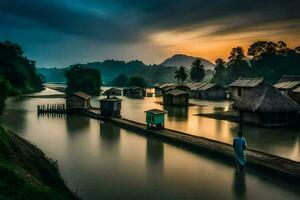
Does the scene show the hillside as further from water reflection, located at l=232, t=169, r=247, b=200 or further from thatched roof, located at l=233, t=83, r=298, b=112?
water reflection, located at l=232, t=169, r=247, b=200

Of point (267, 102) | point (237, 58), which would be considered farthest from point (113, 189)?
point (237, 58)

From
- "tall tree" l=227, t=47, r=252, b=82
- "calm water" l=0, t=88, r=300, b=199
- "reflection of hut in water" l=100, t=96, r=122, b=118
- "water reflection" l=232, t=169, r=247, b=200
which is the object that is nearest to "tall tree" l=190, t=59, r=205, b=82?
"tall tree" l=227, t=47, r=252, b=82

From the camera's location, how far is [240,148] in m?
17.1

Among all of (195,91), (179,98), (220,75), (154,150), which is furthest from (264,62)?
(154,150)

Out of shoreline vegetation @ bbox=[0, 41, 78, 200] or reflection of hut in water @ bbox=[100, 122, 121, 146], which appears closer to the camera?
shoreline vegetation @ bbox=[0, 41, 78, 200]

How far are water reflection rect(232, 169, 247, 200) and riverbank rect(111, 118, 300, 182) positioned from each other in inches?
44.1

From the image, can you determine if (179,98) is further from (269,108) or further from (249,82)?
(269,108)

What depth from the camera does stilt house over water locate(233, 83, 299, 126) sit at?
32125 millimetres

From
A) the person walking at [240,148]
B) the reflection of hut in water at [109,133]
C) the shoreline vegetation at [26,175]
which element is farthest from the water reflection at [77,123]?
the person walking at [240,148]

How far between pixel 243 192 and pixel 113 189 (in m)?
5.72

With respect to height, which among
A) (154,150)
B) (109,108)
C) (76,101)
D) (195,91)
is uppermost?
(195,91)

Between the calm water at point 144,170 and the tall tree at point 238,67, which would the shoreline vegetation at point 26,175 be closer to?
the calm water at point 144,170

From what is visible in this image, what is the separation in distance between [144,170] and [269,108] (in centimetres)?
1812

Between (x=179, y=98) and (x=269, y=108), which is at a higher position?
(x=179, y=98)
